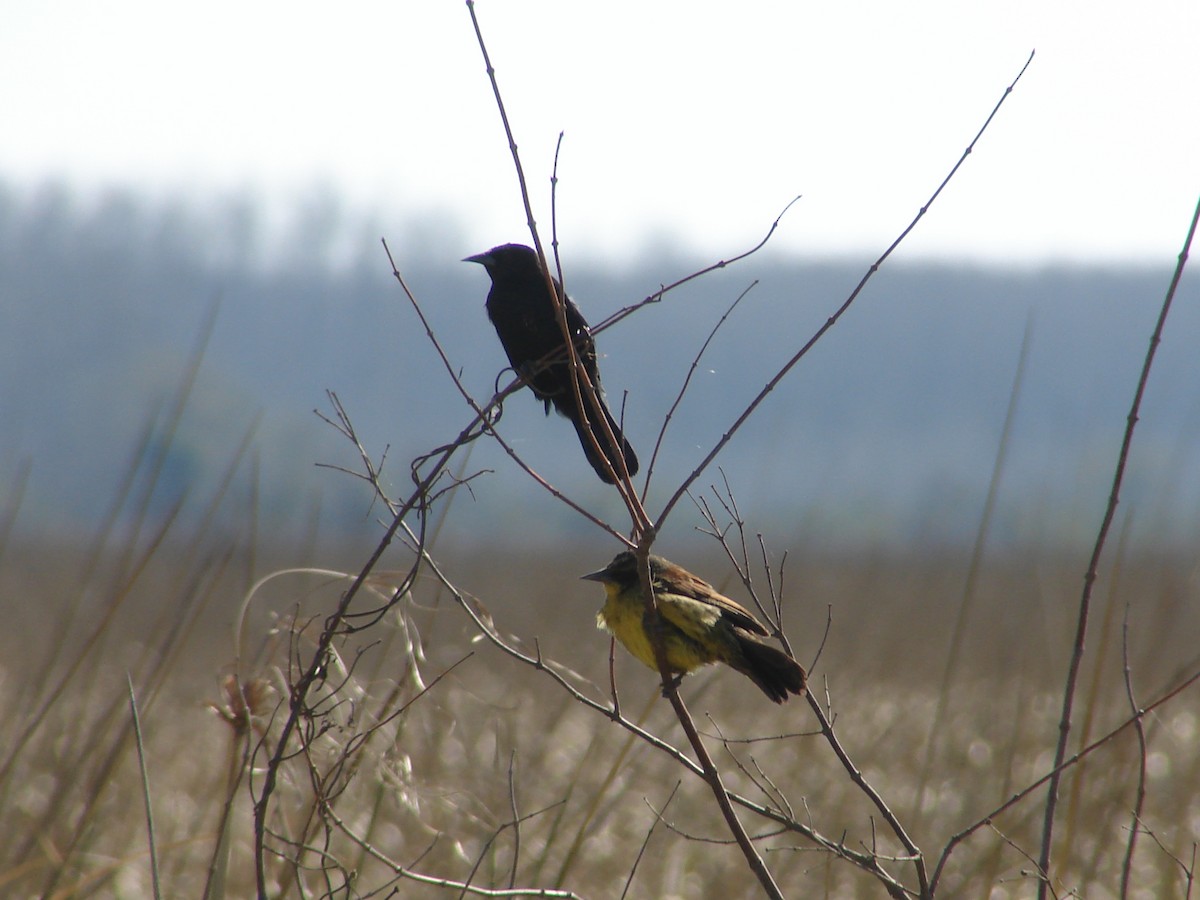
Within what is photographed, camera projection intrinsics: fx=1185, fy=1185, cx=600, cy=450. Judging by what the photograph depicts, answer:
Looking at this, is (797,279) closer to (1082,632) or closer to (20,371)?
(20,371)

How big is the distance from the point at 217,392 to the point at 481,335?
30157mm

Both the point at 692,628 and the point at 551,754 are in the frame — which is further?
the point at 551,754

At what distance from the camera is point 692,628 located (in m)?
3.17

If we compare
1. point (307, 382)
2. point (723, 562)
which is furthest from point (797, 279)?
point (723, 562)

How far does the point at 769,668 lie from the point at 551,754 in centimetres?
804

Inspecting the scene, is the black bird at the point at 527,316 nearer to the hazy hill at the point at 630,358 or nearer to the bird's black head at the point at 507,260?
the bird's black head at the point at 507,260

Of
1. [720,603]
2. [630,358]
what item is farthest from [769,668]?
[630,358]

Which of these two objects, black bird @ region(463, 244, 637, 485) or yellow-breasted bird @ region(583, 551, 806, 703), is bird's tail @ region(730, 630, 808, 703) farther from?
black bird @ region(463, 244, 637, 485)

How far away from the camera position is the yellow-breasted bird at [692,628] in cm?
287

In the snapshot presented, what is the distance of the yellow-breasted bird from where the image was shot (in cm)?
287

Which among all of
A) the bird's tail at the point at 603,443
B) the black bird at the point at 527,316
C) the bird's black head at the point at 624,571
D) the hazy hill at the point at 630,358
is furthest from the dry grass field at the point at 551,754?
the hazy hill at the point at 630,358

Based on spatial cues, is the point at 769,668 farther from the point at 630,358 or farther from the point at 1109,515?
the point at 630,358

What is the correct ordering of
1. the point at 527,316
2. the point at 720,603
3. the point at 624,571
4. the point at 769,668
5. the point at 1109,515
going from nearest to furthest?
the point at 1109,515
the point at 769,668
the point at 720,603
the point at 624,571
the point at 527,316

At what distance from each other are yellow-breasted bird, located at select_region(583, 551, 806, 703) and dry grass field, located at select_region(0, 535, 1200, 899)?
6.6 inches
